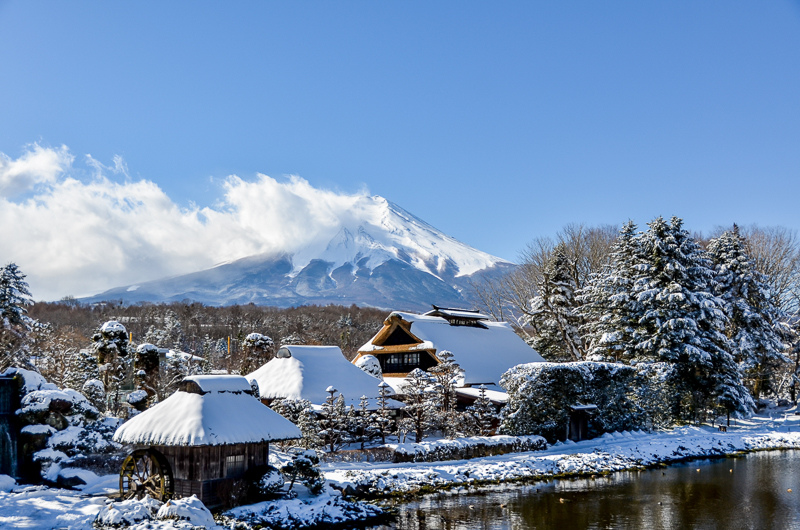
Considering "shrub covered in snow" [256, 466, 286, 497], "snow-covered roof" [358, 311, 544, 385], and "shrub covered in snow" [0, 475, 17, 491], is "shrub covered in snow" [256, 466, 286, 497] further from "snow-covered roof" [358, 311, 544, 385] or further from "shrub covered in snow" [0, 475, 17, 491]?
"snow-covered roof" [358, 311, 544, 385]

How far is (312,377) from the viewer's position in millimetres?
32500

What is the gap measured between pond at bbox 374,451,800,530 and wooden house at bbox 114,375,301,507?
4993 mm

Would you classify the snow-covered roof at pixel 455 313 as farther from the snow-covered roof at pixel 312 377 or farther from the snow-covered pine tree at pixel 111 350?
the snow-covered pine tree at pixel 111 350

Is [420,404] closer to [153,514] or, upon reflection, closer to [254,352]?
[153,514]

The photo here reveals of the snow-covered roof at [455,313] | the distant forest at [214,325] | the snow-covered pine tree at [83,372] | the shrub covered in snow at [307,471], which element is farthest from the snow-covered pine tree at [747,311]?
the distant forest at [214,325]

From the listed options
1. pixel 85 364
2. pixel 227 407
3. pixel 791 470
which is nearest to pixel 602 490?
pixel 791 470

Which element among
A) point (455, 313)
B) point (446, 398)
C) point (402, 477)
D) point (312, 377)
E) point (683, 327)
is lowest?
point (402, 477)

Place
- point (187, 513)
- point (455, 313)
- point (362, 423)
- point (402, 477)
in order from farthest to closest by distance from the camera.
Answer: point (455, 313) < point (362, 423) < point (402, 477) < point (187, 513)

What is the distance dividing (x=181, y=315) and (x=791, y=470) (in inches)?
3956

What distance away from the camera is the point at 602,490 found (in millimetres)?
21875

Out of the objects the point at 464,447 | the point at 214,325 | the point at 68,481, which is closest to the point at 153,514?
the point at 68,481

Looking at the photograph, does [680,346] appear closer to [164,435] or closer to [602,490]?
[602,490]

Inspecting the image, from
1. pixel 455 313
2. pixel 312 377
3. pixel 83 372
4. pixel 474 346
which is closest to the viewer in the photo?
pixel 312 377

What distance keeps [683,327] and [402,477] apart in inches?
903
